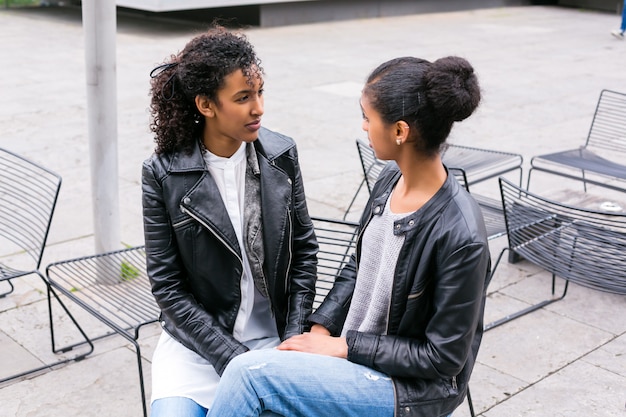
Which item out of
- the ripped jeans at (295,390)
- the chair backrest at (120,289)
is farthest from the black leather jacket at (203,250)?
the chair backrest at (120,289)

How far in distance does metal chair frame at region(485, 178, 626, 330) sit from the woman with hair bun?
1586 mm

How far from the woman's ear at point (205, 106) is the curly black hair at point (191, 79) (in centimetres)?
1

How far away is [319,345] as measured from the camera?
2395mm

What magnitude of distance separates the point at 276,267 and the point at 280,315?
0.18 metres

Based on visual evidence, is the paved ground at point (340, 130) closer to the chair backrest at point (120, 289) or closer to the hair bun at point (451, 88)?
the chair backrest at point (120, 289)

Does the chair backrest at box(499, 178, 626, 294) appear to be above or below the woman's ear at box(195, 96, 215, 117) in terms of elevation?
below

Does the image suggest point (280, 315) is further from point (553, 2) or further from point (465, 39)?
point (553, 2)

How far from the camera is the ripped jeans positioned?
2225 mm

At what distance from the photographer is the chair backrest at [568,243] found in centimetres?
385

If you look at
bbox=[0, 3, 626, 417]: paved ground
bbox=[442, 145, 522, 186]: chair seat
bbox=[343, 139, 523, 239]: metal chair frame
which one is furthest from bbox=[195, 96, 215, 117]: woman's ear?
bbox=[442, 145, 522, 186]: chair seat

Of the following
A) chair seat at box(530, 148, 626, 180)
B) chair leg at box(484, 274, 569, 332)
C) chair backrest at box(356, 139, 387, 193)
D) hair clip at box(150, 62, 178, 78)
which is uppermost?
hair clip at box(150, 62, 178, 78)

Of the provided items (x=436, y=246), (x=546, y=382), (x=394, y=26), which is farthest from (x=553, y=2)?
(x=436, y=246)

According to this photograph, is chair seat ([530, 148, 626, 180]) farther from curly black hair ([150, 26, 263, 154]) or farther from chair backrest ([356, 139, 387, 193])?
curly black hair ([150, 26, 263, 154])

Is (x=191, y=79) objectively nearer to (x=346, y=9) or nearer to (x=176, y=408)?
(x=176, y=408)
